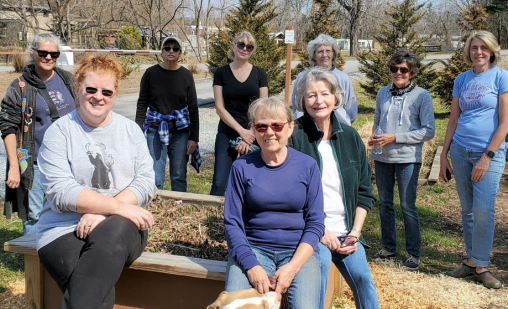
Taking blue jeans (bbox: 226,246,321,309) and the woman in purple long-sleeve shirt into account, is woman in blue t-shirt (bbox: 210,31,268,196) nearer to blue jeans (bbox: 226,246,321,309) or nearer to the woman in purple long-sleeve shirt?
the woman in purple long-sleeve shirt

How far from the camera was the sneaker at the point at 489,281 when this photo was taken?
3799mm

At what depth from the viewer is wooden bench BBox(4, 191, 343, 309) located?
2.86 meters

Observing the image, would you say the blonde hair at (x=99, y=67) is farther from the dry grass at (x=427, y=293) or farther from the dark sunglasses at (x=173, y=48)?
the dry grass at (x=427, y=293)

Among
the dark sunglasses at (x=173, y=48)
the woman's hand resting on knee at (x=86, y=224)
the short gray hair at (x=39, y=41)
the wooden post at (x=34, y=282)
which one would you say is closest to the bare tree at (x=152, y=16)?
the dark sunglasses at (x=173, y=48)

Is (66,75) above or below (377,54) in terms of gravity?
below

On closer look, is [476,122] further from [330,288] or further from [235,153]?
[235,153]

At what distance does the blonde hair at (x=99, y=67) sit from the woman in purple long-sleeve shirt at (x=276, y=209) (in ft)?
2.86

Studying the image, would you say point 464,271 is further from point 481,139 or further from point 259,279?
point 259,279

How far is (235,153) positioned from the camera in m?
4.54

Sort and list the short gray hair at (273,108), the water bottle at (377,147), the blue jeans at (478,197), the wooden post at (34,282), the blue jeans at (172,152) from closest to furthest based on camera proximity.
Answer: the short gray hair at (273,108) < the wooden post at (34,282) < the blue jeans at (478,197) < the water bottle at (377,147) < the blue jeans at (172,152)

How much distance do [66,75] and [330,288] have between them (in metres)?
2.62

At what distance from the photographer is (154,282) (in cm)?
299

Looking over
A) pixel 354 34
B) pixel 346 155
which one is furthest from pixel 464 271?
pixel 354 34

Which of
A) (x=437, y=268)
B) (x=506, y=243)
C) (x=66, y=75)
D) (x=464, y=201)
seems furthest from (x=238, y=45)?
(x=506, y=243)
